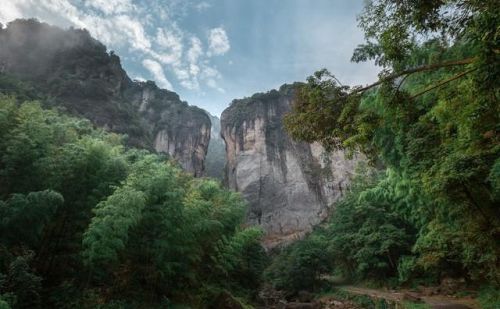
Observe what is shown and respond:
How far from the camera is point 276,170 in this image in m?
44.6

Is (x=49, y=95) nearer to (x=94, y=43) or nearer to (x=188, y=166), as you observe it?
(x=94, y=43)

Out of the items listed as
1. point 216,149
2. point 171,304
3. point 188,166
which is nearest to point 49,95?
point 188,166

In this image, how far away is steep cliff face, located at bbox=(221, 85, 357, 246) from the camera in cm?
4031

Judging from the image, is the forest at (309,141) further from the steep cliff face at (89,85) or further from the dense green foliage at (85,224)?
the steep cliff face at (89,85)

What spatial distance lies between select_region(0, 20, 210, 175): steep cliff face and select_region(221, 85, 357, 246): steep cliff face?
7242 mm

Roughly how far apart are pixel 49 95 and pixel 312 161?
3196 cm

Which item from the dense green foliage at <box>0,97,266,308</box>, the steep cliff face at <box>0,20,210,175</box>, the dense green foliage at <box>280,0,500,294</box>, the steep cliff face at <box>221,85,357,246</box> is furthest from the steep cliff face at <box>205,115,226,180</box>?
the dense green foliage at <box>280,0,500,294</box>

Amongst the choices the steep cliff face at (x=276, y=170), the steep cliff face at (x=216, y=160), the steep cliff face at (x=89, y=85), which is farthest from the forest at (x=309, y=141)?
the steep cliff face at (x=216, y=160)

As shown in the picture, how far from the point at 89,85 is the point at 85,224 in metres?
34.7

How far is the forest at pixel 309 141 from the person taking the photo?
456 centimetres

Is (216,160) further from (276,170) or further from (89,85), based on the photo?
(89,85)

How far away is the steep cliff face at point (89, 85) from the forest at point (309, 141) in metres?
23.5

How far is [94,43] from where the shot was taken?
45594 mm

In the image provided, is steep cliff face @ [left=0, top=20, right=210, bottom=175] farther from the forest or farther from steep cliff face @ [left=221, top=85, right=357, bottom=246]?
the forest
